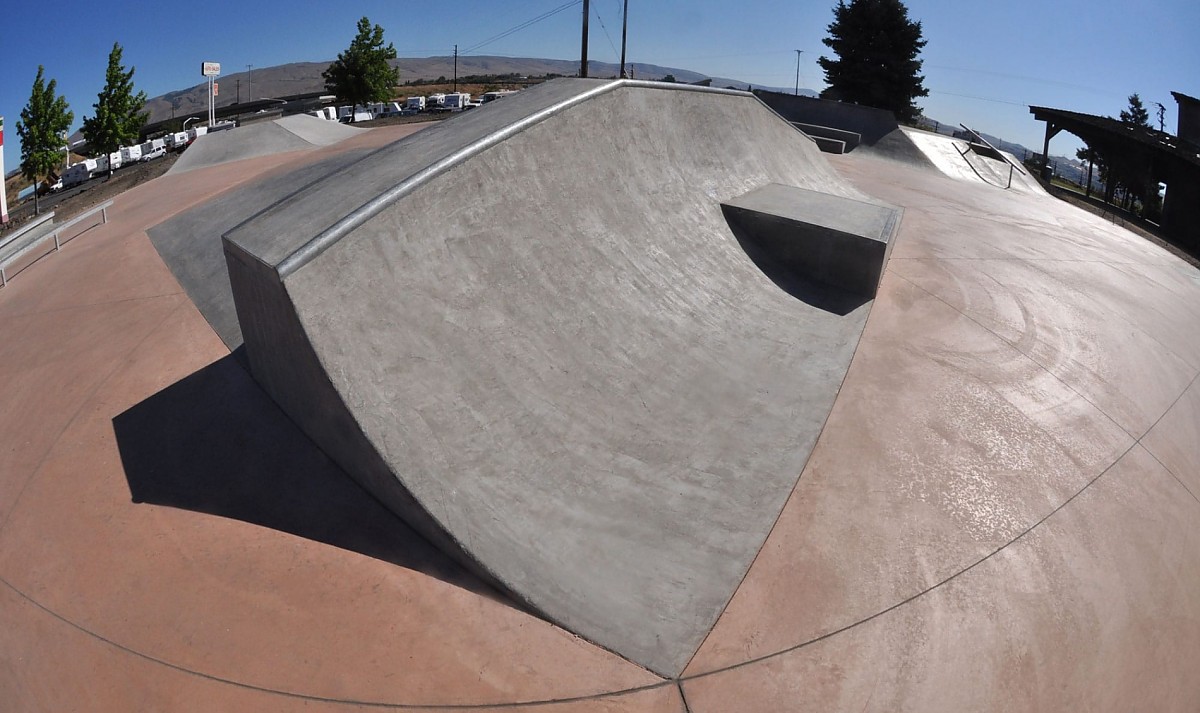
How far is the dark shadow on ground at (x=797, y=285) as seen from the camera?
8.06 meters

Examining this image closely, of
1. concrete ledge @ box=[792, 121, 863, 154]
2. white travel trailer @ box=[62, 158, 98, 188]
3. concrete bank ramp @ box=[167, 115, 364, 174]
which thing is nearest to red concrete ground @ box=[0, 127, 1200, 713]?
→ concrete bank ramp @ box=[167, 115, 364, 174]

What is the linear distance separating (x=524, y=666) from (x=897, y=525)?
3062 mm

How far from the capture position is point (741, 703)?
11.8 feet

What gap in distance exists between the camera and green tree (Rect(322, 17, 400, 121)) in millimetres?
30922

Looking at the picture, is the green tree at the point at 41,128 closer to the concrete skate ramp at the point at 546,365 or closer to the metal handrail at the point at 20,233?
the metal handrail at the point at 20,233

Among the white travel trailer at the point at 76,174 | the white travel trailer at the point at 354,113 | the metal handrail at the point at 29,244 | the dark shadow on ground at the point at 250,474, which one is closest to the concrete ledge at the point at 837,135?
the white travel trailer at the point at 354,113

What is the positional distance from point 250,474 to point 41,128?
2584 centimetres

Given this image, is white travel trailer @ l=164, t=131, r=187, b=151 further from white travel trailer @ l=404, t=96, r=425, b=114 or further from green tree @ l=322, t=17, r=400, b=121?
white travel trailer @ l=404, t=96, r=425, b=114

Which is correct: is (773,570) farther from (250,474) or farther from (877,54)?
(877,54)

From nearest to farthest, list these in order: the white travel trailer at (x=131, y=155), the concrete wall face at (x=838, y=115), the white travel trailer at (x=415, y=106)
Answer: the white travel trailer at (x=131, y=155) → the concrete wall face at (x=838, y=115) → the white travel trailer at (x=415, y=106)

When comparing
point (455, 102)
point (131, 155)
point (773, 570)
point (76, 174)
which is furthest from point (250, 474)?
point (455, 102)

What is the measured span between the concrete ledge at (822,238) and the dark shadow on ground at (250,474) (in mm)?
6306

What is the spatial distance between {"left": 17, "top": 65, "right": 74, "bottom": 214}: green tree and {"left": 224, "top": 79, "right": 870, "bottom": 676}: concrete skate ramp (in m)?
23.5

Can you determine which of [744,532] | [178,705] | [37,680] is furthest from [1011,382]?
[37,680]
